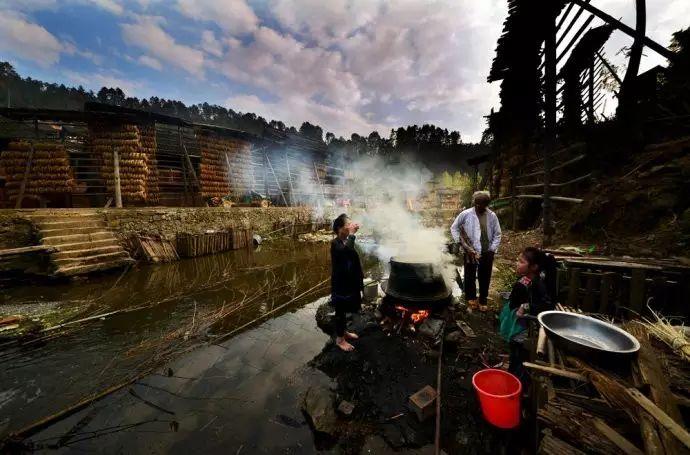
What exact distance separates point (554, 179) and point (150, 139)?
19511mm

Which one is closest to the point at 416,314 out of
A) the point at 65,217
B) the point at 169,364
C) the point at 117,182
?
the point at 169,364

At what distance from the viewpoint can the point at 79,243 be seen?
8.79m

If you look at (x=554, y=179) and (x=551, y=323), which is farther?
(x=554, y=179)

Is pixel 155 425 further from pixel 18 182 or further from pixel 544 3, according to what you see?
pixel 18 182

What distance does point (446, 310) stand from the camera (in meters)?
5.22

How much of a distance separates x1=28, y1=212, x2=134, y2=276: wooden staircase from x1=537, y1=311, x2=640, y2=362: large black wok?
11510mm

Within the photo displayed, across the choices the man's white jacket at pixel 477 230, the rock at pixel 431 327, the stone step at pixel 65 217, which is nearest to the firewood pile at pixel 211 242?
the stone step at pixel 65 217

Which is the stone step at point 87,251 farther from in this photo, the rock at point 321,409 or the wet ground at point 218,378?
the rock at point 321,409

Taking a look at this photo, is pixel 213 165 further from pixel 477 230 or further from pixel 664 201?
pixel 664 201

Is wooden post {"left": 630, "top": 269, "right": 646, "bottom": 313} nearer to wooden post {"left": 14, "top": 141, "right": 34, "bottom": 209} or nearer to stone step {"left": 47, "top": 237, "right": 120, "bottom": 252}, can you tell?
stone step {"left": 47, "top": 237, "right": 120, "bottom": 252}

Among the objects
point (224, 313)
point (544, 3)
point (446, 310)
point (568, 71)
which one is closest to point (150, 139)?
point (224, 313)

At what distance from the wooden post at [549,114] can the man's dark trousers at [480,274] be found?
4.19 meters

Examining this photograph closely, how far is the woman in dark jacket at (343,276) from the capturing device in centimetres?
436

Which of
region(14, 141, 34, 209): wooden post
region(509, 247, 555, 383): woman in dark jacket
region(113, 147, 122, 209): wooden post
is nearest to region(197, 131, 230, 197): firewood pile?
region(113, 147, 122, 209): wooden post
